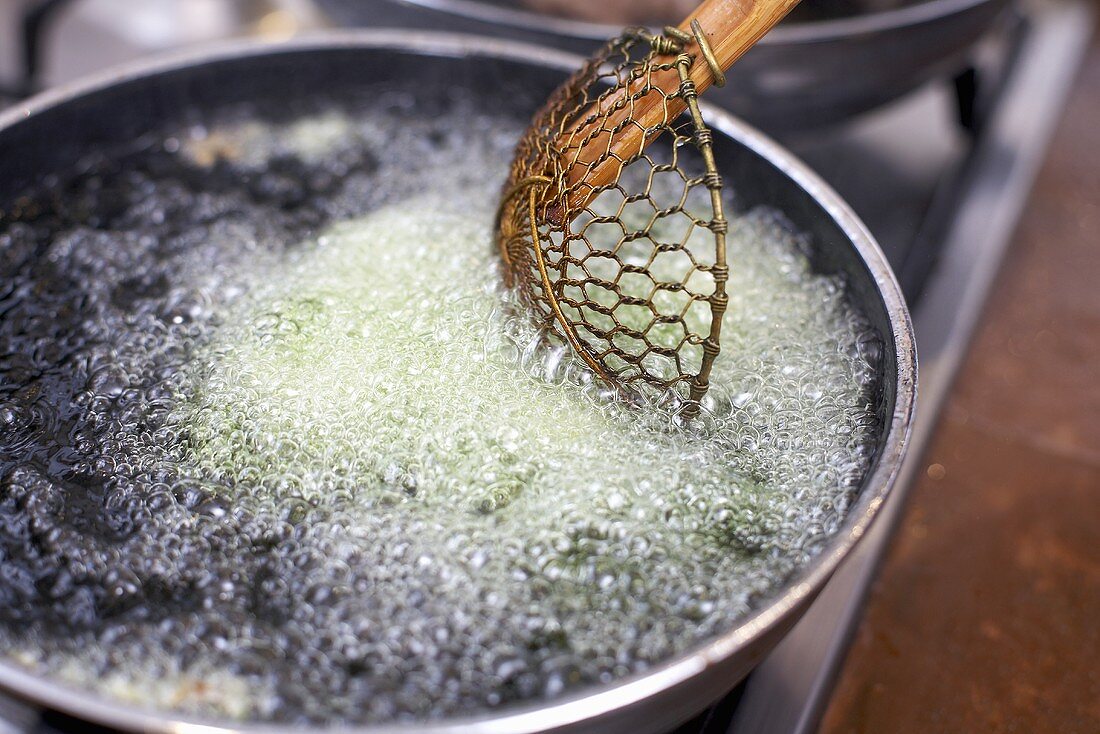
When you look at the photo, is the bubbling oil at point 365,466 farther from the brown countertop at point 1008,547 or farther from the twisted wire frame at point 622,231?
the brown countertop at point 1008,547

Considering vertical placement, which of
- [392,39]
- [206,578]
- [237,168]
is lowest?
[206,578]

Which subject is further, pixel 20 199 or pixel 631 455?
pixel 20 199

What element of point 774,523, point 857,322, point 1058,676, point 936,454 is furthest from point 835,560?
point 936,454

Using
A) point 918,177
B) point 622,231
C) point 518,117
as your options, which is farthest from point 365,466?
point 918,177

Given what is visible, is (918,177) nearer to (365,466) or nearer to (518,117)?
(518,117)

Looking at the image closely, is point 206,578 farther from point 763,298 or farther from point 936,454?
point 936,454

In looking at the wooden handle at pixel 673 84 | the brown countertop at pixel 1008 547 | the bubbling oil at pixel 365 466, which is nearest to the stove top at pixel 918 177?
the brown countertop at pixel 1008 547
